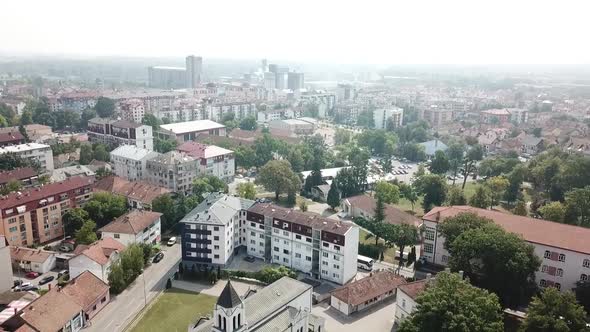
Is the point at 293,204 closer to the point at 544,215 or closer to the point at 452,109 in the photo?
the point at 544,215

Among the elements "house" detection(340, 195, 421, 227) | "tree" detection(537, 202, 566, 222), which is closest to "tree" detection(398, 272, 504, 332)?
"house" detection(340, 195, 421, 227)

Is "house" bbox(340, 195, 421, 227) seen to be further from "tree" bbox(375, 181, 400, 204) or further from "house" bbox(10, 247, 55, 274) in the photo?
"house" bbox(10, 247, 55, 274)

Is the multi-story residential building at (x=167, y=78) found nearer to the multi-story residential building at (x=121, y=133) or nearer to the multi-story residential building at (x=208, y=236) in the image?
the multi-story residential building at (x=121, y=133)

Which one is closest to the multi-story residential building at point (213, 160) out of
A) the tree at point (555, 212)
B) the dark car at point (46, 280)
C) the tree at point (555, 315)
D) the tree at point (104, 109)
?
the dark car at point (46, 280)

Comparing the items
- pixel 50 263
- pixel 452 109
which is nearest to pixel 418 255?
pixel 50 263

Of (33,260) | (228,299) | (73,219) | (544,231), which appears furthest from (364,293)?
(73,219)

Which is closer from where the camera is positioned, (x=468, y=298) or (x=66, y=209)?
(x=468, y=298)

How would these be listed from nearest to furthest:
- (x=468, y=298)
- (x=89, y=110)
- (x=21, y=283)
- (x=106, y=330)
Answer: (x=468, y=298) → (x=106, y=330) → (x=21, y=283) → (x=89, y=110)
